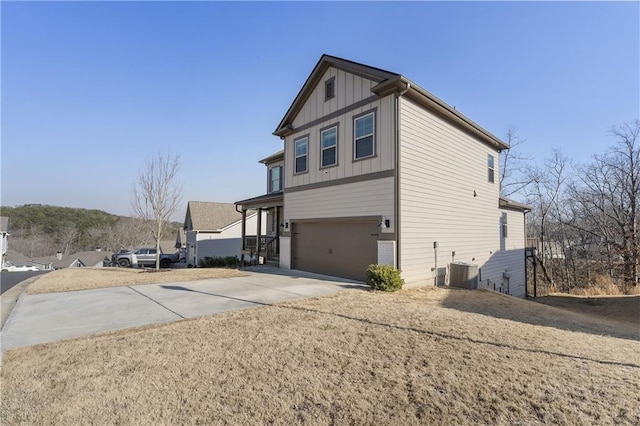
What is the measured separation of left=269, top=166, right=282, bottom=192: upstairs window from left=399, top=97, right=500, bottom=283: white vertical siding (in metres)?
9.95

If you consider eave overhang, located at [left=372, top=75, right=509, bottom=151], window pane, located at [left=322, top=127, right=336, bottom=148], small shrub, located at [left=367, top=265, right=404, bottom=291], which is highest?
eave overhang, located at [left=372, top=75, right=509, bottom=151]

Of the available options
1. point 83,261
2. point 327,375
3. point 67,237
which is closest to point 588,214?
point 327,375

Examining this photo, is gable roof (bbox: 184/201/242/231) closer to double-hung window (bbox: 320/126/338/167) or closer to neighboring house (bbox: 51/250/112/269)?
neighboring house (bbox: 51/250/112/269)

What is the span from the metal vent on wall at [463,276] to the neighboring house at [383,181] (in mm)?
480

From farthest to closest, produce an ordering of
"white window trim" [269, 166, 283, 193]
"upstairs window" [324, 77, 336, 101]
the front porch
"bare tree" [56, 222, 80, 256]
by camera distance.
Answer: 1. "bare tree" [56, 222, 80, 256]
2. "white window trim" [269, 166, 283, 193]
3. the front porch
4. "upstairs window" [324, 77, 336, 101]

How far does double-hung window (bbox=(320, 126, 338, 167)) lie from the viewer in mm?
11914

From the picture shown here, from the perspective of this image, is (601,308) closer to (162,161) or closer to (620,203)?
(620,203)

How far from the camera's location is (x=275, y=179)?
759 inches

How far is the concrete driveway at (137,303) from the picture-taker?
17.6 ft

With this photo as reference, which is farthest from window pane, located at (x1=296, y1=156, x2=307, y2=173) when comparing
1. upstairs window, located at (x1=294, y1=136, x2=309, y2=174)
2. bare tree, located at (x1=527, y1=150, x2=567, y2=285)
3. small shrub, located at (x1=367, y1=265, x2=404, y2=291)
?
bare tree, located at (x1=527, y1=150, x2=567, y2=285)

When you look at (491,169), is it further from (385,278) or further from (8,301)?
(8,301)

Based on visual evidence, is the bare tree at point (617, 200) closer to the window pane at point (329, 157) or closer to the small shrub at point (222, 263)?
the window pane at point (329, 157)

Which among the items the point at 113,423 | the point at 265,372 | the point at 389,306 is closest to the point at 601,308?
the point at 389,306

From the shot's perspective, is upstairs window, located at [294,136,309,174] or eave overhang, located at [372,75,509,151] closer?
eave overhang, located at [372,75,509,151]
